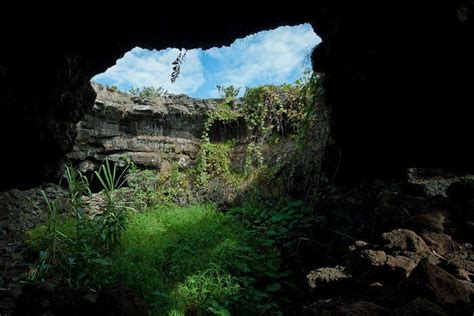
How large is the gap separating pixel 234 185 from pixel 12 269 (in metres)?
5.11

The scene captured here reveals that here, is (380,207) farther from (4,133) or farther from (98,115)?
(98,115)

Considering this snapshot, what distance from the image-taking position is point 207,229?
552cm

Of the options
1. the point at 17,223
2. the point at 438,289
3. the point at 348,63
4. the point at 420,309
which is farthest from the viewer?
the point at 17,223

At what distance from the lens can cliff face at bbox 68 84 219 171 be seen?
27.6 ft

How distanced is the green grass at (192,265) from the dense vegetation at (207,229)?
1 centimetres

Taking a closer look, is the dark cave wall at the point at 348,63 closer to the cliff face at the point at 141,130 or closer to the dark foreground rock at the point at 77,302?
the dark foreground rock at the point at 77,302

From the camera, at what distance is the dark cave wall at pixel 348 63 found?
3.15 metres

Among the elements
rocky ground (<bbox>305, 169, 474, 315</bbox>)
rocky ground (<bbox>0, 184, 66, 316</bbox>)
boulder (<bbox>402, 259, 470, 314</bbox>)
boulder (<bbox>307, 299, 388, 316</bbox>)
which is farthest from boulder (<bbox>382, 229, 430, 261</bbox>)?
rocky ground (<bbox>0, 184, 66, 316</bbox>)

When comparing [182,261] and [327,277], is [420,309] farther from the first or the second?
[182,261]

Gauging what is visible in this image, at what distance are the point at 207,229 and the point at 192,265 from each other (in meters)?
1.18

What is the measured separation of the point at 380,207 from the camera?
9.06 feet

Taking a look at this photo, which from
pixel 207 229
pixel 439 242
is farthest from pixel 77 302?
pixel 207 229

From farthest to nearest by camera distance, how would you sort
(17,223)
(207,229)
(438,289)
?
(207,229), (17,223), (438,289)

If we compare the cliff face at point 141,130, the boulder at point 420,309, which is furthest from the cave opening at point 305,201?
the cliff face at point 141,130
